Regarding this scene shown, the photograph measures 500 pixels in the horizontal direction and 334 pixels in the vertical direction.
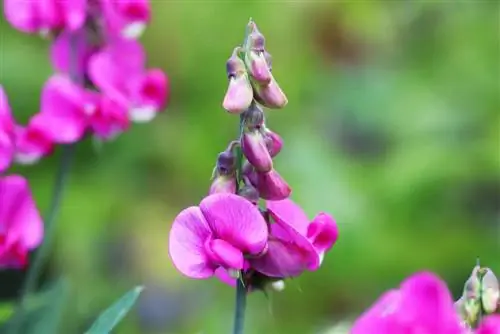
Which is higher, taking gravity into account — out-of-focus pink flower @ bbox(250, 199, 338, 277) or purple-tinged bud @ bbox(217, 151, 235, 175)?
purple-tinged bud @ bbox(217, 151, 235, 175)

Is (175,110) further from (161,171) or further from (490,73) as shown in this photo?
(490,73)

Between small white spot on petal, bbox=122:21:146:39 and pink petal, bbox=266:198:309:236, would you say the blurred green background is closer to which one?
small white spot on petal, bbox=122:21:146:39

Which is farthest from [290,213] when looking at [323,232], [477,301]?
[477,301]

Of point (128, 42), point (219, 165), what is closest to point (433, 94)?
point (128, 42)

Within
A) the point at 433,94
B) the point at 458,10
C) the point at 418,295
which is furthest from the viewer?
the point at 458,10

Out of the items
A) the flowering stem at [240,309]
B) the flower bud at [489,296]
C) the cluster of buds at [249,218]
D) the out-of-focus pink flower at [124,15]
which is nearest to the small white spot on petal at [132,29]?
the out-of-focus pink flower at [124,15]

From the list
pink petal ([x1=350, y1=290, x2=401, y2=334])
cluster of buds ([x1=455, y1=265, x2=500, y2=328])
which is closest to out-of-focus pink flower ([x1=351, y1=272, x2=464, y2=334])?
pink petal ([x1=350, y1=290, x2=401, y2=334])
